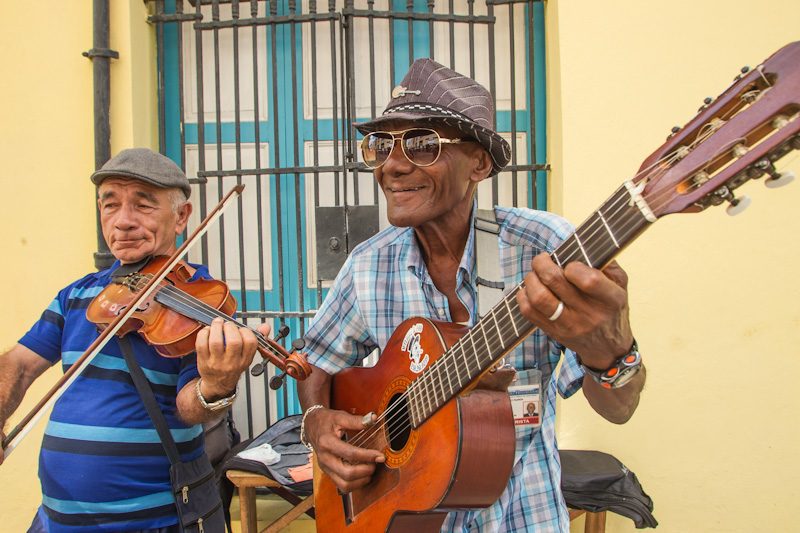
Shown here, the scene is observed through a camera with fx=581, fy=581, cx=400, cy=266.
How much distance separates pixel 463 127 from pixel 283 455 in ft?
6.42

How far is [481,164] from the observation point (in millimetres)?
1715

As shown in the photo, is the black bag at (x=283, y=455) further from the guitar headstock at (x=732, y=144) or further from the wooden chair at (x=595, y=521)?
the guitar headstock at (x=732, y=144)

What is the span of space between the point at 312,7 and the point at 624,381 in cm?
279

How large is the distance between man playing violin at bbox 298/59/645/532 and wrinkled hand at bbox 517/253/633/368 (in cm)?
25

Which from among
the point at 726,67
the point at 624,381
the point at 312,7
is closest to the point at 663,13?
the point at 726,67

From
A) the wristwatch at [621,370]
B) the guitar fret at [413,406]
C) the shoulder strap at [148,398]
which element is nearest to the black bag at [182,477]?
the shoulder strap at [148,398]

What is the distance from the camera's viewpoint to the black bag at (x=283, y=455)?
263 centimetres

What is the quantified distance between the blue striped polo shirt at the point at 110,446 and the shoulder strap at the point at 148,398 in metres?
0.02

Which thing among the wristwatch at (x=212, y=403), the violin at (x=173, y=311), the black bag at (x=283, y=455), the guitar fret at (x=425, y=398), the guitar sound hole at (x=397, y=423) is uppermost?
the violin at (x=173, y=311)

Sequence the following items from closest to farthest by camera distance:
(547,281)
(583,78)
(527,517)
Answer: (547,281), (527,517), (583,78)

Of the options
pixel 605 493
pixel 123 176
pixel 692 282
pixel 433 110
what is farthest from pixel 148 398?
pixel 692 282

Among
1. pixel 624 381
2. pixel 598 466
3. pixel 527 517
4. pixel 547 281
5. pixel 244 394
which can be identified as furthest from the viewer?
pixel 244 394

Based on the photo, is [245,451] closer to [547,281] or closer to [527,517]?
[527,517]

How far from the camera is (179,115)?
11.0ft
